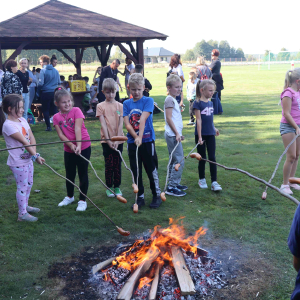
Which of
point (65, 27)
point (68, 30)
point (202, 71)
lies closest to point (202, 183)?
point (202, 71)

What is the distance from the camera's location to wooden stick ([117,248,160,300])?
2.71 m

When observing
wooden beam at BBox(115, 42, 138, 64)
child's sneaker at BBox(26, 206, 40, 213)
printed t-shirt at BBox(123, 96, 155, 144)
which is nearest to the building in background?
wooden beam at BBox(115, 42, 138, 64)

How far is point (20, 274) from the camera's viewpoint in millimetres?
3217

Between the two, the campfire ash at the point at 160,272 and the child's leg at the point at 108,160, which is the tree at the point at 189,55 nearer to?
the child's leg at the point at 108,160

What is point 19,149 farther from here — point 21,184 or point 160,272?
point 160,272

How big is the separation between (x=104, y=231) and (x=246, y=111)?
34.3ft

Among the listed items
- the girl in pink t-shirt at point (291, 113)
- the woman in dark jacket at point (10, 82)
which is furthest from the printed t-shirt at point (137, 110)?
the woman in dark jacket at point (10, 82)

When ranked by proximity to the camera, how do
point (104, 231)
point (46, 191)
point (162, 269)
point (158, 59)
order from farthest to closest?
point (158, 59) < point (46, 191) < point (104, 231) < point (162, 269)

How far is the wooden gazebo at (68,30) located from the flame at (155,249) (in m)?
9.55

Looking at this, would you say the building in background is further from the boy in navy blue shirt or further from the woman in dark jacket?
the boy in navy blue shirt

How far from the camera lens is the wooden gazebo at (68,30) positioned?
38.2 ft

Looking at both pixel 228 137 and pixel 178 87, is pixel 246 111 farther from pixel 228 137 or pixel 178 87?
pixel 178 87

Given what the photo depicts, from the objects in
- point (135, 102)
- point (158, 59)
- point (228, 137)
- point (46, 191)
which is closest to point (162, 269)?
point (135, 102)

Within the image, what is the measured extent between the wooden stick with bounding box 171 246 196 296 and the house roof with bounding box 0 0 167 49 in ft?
33.7
